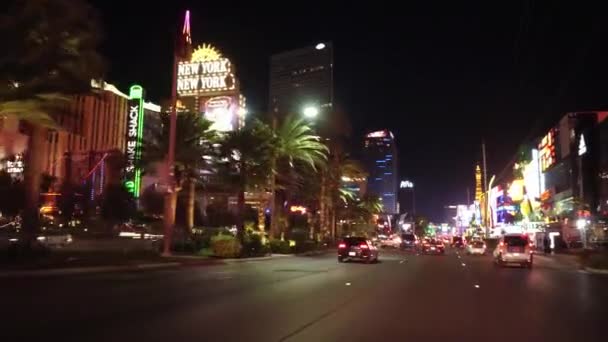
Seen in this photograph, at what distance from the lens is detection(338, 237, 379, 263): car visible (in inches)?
1503

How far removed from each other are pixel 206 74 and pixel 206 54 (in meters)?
2.42

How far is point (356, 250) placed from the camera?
38.2 metres

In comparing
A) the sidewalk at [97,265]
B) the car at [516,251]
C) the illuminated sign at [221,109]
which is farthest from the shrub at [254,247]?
the illuminated sign at [221,109]

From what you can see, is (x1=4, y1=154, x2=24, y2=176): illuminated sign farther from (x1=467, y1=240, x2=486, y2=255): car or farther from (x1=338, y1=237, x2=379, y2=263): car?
(x1=338, y1=237, x2=379, y2=263): car

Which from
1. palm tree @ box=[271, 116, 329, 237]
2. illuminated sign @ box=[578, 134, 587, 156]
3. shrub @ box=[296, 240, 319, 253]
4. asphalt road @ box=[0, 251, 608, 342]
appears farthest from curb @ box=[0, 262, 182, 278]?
illuminated sign @ box=[578, 134, 587, 156]

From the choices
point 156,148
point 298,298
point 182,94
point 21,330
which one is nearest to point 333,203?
point 182,94

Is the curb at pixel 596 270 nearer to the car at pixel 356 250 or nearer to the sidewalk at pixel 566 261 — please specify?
the sidewalk at pixel 566 261

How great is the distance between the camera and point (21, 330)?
10.7 m

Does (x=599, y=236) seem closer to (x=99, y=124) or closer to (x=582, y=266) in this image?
(x=582, y=266)

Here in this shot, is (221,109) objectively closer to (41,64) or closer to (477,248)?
(477,248)

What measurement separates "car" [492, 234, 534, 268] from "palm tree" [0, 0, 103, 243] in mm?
24042

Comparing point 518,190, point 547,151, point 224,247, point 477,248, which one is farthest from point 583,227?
point 518,190

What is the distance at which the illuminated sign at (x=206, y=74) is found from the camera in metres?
78.5

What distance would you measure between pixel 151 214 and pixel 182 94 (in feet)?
70.9
